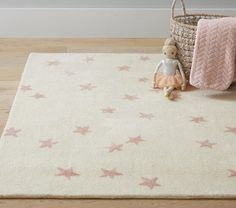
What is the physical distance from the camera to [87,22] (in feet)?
9.12

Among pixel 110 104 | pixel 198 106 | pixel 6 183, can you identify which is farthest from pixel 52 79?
pixel 6 183

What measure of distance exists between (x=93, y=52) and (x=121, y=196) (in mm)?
1245

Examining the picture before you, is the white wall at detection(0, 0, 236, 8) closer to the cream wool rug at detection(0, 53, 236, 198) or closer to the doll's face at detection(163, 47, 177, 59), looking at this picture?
the cream wool rug at detection(0, 53, 236, 198)

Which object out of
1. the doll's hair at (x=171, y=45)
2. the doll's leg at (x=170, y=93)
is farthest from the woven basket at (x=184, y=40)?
the doll's leg at (x=170, y=93)

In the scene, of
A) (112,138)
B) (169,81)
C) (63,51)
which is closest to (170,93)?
(169,81)

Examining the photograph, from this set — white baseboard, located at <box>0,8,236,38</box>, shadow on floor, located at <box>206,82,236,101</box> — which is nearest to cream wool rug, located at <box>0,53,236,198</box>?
shadow on floor, located at <box>206,82,236,101</box>

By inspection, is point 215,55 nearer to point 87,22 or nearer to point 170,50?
point 170,50

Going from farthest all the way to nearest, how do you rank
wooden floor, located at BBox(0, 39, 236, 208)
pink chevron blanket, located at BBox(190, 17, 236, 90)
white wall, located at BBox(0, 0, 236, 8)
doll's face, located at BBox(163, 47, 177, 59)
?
white wall, located at BBox(0, 0, 236, 8) → doll's face, located at BBox(163, 47, 177, 59) → pink chevron blanket, located at BBox(190, 17, 236, 90) → wooden floor, located at BBox(0, 39, 236, 208)

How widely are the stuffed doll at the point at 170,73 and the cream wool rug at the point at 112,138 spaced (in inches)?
1.8

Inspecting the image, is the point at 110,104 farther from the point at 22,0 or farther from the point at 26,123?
the point at 22,0

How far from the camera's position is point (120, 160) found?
1611mm

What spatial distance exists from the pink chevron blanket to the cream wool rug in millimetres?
73

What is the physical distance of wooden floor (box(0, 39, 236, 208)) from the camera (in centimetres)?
142

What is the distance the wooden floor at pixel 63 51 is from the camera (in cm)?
142
